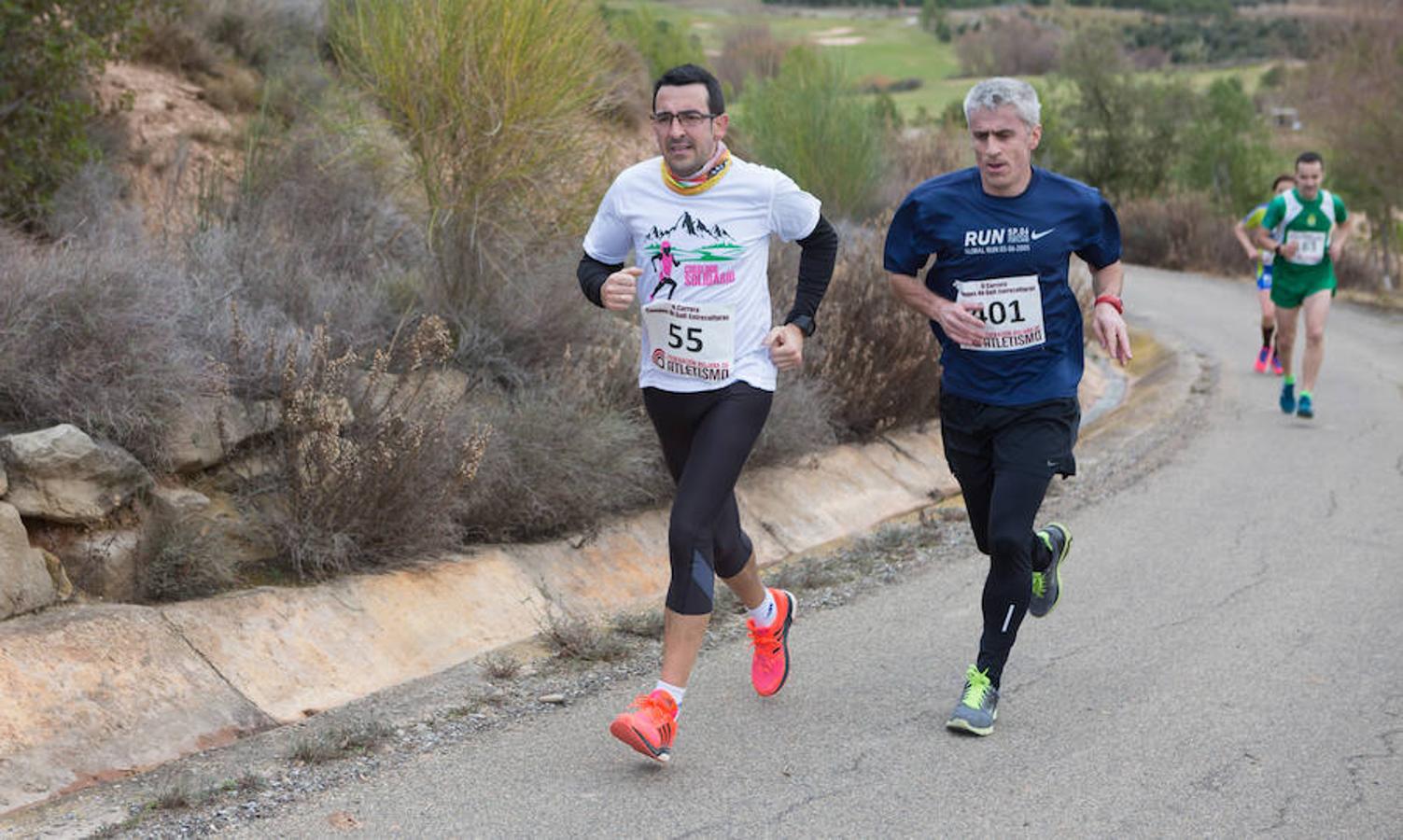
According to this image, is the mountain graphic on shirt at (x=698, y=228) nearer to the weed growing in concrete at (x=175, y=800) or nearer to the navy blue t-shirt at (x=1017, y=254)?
the navy blue t-shirt at (x=1017, y=254)

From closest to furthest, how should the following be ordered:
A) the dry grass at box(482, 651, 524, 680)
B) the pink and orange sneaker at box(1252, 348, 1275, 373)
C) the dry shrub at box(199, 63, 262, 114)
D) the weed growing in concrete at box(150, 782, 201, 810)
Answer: the weed growing in concrete at box(150, 782, 201, 810) → the dry grass at box(482, 651, 524, 680) → the dry shrub at box(199, 63, 262, 114) → the pink and orange sneaker at box(1252, 348, 1275, 373)

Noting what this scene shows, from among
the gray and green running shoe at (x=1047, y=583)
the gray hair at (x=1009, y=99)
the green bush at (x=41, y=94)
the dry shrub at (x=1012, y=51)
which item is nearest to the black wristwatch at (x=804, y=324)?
the gray hair at (x=1009, y=99)

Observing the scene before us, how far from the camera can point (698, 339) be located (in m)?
5.61

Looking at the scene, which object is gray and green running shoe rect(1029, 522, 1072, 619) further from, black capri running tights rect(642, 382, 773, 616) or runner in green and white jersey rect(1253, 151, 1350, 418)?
runner in green and white jersey rect(1253, 151, 1350, 418)

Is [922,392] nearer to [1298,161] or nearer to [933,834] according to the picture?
[1298,161]

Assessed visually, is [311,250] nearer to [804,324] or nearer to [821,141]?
[804,324]

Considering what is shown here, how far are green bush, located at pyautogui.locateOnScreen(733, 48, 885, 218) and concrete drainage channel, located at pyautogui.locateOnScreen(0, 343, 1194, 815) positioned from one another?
8.67 meters

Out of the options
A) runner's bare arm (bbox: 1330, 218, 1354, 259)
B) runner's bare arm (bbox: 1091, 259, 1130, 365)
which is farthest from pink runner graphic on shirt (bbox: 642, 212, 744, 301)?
runner's bare arm (bbox: 1330, 218, 1354, 259)

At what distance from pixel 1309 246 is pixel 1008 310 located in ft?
26.6

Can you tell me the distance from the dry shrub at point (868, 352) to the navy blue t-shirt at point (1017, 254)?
431 centimetres

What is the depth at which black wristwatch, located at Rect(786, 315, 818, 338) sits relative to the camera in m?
5.77

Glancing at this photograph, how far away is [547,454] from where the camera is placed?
25.3ft

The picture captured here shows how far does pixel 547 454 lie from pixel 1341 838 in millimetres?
4014

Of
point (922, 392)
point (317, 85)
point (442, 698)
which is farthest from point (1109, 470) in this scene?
point (317, 85)
